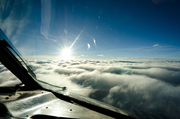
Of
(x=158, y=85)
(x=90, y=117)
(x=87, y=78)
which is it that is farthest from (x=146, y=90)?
(x=90, y=117)

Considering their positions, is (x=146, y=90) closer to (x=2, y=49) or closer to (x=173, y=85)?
(x=173, y=85)

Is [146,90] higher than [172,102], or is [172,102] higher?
[146,90]

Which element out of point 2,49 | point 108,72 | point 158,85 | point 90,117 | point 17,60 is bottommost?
point 158,85

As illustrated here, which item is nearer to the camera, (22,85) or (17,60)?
(17,60)

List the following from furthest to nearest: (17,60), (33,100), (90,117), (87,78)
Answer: (87,78) < (17,60) < (33,100) < (90,117)

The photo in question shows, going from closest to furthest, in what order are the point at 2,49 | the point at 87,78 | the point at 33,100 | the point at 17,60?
the point at 33,100 → the point at 2,49 → the point at 17,60 → the point at 87,78

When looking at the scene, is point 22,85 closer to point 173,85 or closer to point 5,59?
point 5,59

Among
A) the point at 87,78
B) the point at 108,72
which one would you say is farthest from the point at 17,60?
the point at 108,72

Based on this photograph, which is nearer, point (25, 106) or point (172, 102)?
point (25, 106)

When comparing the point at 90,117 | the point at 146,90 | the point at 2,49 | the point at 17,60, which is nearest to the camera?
the point at 90,117
